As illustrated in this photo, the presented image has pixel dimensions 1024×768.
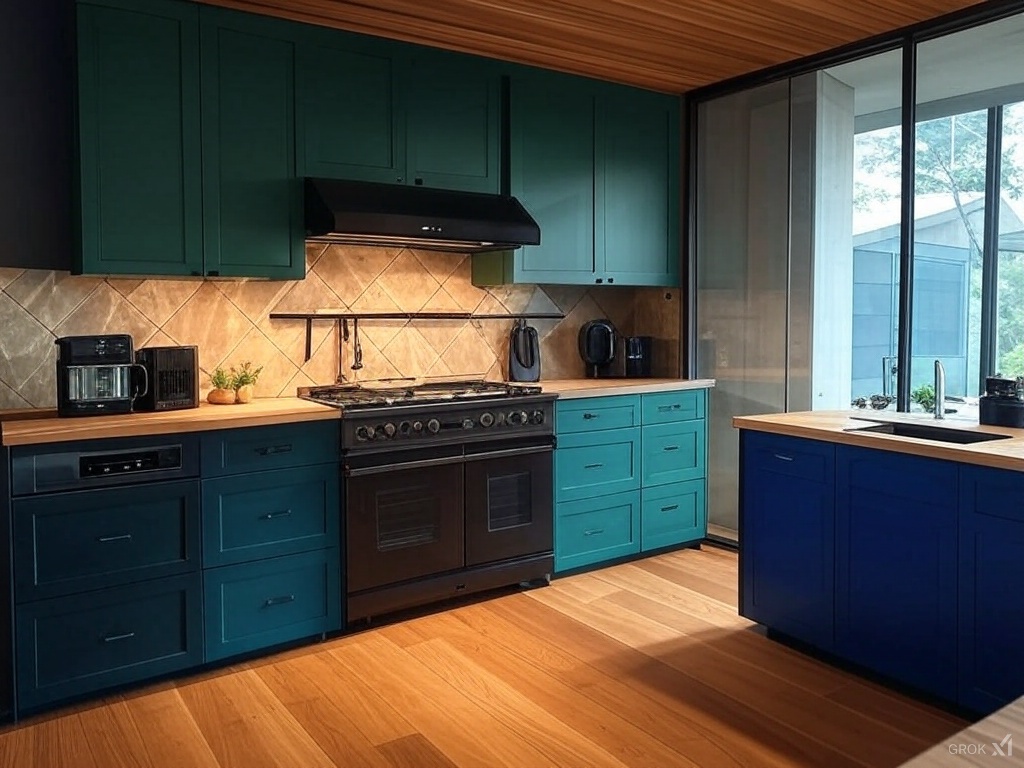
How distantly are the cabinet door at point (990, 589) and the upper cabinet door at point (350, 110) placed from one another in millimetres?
2499

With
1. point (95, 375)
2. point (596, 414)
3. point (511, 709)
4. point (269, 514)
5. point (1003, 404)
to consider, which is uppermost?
point (95, 375)

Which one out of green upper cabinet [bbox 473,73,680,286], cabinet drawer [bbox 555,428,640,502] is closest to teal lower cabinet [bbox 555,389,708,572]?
cabinet drawer [bbox 555,428,640,502]

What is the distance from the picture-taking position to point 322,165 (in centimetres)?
335

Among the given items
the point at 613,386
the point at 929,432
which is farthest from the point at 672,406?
the point at 929,432

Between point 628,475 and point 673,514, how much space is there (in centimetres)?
41

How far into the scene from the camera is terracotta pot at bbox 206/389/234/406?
3.31 metres

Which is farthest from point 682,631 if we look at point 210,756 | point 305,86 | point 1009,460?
point 305,86

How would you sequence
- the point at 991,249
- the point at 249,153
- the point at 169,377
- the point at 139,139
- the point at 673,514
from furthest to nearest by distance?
the point at 673,514
the point at 991,249
the point at 249,153
the point at 169,377
the point at 139,139

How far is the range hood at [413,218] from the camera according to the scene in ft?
10.7

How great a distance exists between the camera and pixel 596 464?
13.0 ft

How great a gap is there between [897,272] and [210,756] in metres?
3.24

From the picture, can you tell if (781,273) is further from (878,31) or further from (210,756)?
(210,756)

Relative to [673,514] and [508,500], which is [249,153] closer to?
[508,500]

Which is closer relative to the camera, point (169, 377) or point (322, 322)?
point (169, 377)
